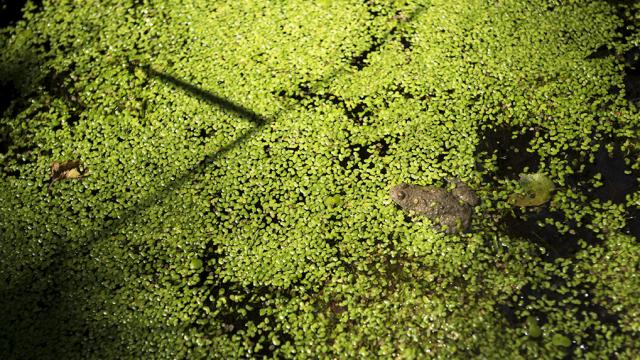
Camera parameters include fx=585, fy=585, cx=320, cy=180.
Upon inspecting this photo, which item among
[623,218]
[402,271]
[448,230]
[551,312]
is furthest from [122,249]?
[623,218]

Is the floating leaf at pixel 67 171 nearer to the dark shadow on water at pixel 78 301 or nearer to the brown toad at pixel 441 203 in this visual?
the dark shadow on water at pixel 78 301

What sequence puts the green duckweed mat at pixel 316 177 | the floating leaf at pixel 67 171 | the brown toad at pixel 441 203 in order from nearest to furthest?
1. the green duckweed mat at pixel 316 177
2. the brown toad at pixel 441 203
3. the floating leaf at pixel 67 171

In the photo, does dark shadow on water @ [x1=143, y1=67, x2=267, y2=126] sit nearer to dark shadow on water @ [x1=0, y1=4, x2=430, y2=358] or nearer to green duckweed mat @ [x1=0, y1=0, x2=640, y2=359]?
green duckweed mat @ [x1=0, y1=0, x2=640, y2=359]

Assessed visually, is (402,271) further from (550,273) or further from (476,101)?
(476,101)

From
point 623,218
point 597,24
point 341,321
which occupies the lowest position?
point 341,321

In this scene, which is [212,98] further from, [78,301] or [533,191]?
[533,191]

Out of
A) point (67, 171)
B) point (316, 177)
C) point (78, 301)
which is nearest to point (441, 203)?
point (316, 177)

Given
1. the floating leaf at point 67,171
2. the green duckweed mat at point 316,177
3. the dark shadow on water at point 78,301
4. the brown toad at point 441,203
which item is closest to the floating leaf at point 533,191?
the green duckweed mat at point 316,177
